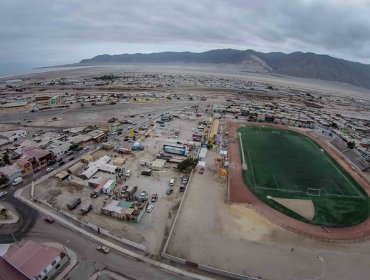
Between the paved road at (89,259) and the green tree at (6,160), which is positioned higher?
the green tree at (6,160)

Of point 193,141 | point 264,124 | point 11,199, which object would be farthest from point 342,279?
point 264,124

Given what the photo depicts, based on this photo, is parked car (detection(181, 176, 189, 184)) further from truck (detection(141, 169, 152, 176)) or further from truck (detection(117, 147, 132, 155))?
truck (detection(117, 147, 132, 155))

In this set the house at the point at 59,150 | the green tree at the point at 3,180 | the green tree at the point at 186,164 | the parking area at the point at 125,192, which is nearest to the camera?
the parking area at the point at 125,192

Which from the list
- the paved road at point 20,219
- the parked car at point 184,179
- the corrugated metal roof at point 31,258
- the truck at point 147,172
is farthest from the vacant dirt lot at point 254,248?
the paved road at point 20,219

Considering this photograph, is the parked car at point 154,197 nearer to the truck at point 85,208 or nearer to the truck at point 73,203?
the truck at point 85,208

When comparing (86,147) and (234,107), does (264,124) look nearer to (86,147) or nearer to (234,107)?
(234,107)

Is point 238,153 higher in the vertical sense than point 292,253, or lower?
higher
